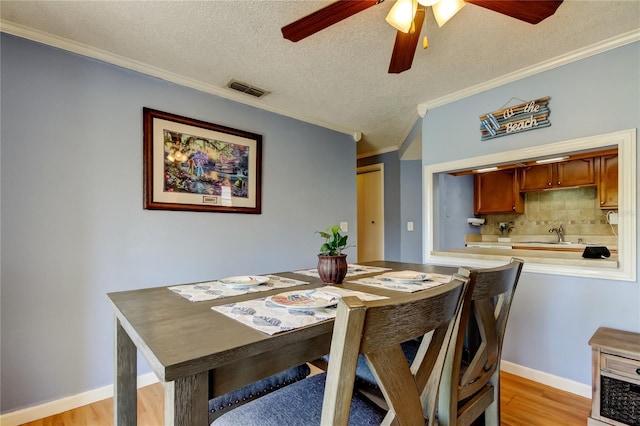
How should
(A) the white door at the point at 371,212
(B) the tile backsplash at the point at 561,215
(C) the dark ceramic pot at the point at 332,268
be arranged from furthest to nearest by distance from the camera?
(A) the white door at the point at 371,212
(B) the tile backsplash at the point at 561,215
(C) the dark ceramic pot at the point at 332,268

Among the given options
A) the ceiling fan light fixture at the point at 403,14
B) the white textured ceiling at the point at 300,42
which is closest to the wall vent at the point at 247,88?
the white textured ceiling at the point at 300,42

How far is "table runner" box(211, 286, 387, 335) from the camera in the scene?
820 millimetres

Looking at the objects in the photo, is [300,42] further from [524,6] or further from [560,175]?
[560,175]

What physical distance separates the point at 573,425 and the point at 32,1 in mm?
3606

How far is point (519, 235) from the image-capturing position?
4.14 m

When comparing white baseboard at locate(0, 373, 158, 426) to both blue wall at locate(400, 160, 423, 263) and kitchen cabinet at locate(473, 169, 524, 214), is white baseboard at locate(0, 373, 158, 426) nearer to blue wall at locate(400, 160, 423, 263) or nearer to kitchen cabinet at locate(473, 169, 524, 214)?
blue wall at locate(400, 160, 423, 263)

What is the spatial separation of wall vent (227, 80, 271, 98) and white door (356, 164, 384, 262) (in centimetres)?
231

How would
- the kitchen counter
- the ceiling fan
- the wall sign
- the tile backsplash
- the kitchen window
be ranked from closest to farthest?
the ceiling fan
the kitchen window
the kitchen counter
the wall sign
the tile backsplash

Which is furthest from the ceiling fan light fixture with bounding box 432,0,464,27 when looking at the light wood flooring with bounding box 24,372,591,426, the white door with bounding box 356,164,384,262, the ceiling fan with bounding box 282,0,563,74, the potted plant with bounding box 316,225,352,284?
the white door with bounding box 356,164,384,262

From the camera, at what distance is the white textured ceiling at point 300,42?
1562 mm

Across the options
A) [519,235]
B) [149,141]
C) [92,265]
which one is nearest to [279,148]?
[149,141]

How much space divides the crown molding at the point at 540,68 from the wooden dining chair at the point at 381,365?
6.91ft

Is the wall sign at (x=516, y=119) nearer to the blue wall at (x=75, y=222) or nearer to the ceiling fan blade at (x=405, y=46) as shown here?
the ceiling fan blade at (x=405, y=46)

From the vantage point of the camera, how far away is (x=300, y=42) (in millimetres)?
1839
